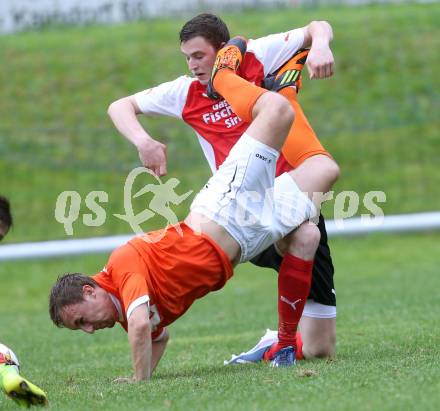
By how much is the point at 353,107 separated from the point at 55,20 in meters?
7.76

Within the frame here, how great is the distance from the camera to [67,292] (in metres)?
5.67

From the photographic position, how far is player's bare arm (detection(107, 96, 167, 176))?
6137 millimetres

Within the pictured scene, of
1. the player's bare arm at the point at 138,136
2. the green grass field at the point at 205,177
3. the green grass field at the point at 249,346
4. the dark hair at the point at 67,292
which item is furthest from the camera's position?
the player's bare arm at the point at 138,136

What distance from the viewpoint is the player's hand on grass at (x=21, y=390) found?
478 cm

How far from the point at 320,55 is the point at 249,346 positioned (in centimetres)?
249

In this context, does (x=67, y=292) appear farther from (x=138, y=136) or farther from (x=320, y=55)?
(x=320, y=55)

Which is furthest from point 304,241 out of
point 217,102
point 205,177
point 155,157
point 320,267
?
point 205,177

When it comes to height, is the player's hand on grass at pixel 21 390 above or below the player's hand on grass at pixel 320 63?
below

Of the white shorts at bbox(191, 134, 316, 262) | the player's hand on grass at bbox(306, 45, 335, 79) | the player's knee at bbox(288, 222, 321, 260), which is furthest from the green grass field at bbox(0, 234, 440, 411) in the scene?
the player's hand on grass at bbox(306, 45, 335, 79)

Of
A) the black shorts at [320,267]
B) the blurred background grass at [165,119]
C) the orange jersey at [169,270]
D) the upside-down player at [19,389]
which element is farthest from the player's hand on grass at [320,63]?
the blurred background grass at [165,119]

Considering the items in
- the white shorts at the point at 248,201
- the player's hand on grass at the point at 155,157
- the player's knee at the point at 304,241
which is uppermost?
the player's hand on grass at the point at 155,157

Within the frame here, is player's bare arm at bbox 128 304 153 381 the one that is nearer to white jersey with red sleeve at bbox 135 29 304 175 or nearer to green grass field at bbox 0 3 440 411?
green grass field at bbox 0 3 440 411

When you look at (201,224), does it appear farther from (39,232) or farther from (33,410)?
(39,232)

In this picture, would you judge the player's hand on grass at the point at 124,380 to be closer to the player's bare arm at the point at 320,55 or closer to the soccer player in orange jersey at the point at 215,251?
the soccer player in orange jersey at the point at 215,251
